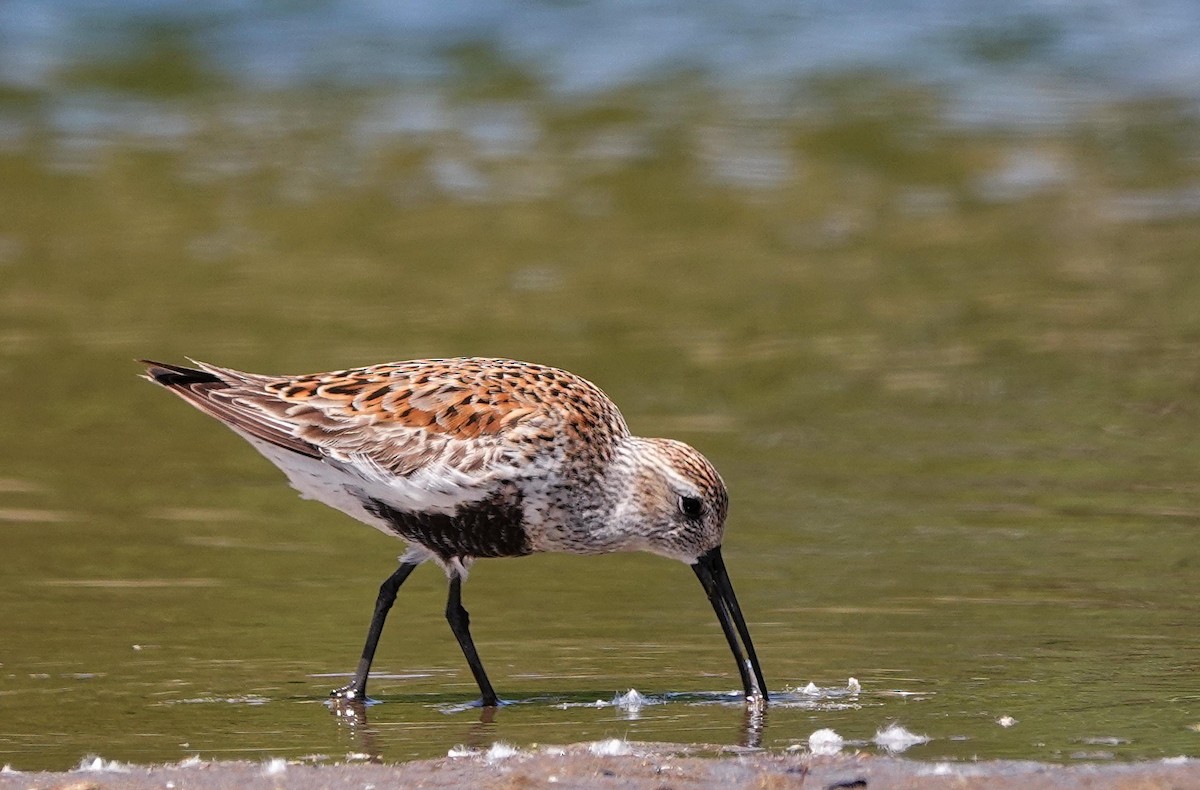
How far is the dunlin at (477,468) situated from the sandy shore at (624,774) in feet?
4.91

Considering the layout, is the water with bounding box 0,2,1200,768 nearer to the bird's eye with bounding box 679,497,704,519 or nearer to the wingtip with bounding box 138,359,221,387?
the bird's eye with bounding box 679,497,704,519

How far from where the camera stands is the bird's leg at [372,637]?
863cm

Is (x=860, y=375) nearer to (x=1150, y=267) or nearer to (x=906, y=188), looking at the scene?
(x=1150, y=267)

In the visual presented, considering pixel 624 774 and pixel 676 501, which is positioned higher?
pixel 676 501

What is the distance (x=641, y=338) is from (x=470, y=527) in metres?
7.36

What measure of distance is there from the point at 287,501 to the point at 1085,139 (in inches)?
507

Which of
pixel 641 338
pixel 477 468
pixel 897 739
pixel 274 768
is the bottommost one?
pixel 641 338

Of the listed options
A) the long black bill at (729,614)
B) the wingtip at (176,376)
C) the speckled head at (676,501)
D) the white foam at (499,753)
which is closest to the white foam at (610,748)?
the white foam at (499,753)

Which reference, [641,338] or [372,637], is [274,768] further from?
[641,338]

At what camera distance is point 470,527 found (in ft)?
28.9

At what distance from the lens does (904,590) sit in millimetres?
10219

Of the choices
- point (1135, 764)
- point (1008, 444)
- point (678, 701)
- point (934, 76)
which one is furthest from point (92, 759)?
point (934, 76)

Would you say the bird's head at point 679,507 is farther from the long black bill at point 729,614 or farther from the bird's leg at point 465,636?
the bird's leg at point 465,636

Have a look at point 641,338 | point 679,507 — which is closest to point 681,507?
point 679,507
